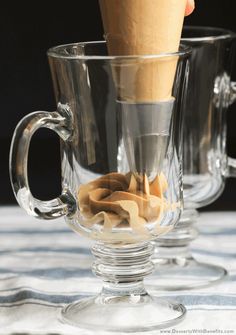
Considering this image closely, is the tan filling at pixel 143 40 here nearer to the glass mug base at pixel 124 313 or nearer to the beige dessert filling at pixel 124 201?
the beige dessert filling at pixel 124 201

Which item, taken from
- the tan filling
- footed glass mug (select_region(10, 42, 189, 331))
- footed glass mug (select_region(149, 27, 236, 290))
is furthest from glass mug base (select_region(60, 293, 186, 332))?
the tan filling

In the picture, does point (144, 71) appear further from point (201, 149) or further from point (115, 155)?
point (201, 149)

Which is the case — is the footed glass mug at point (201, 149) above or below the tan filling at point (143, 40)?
below

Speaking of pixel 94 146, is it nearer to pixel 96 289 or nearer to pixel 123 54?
pixel 123 54

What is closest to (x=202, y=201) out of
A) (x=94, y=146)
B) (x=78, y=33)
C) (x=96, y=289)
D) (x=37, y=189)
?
(x=96, y=289)

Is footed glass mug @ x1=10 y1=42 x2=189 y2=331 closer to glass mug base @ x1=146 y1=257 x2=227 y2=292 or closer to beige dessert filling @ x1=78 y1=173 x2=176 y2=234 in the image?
beige dessert filling @ x1=78 y1=173 x2=176 y2=234

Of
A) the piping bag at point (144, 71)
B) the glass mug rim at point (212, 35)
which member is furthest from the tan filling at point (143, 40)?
the glass mug rim at point (212, 35)

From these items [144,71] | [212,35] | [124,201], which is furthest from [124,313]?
[212,35]
